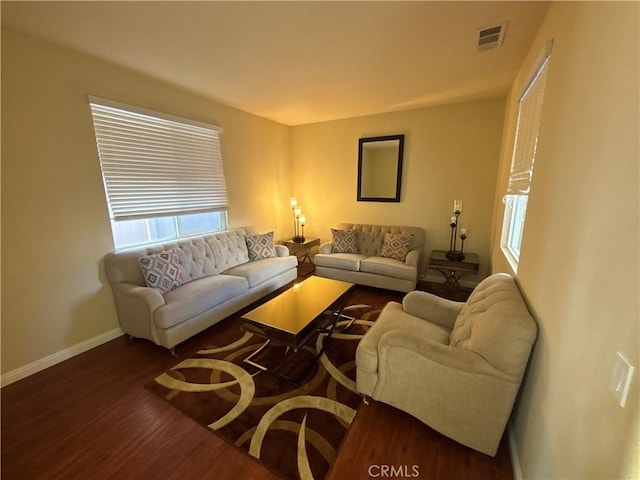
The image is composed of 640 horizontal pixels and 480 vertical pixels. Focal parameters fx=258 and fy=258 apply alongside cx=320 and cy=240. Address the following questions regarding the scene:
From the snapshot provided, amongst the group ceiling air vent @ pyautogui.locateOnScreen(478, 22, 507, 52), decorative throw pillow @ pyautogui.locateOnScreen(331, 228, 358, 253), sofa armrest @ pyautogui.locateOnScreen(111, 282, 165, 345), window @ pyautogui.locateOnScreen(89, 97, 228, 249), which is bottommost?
sofa armrest @ pyautogui.locateOnScreen(111, 282, 165, 345)

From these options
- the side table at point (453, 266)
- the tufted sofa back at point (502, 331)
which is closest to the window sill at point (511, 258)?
the tufted sofa back at point (502, 331)

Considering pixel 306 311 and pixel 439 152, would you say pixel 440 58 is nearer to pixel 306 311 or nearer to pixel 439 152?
pixel 439 152

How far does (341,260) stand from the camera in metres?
3.76

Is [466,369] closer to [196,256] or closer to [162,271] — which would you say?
[162,271]

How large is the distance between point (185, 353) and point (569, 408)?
2.59 meters

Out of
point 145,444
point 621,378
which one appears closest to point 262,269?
point 145,444

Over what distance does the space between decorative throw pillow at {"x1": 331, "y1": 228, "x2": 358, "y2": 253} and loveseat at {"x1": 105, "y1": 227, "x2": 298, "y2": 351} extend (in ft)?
3.33

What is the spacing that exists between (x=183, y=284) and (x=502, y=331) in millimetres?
2754

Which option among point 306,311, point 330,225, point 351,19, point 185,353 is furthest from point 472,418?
point 330,225

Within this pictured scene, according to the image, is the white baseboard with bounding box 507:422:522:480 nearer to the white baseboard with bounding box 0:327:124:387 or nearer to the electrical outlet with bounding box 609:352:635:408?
the electrical outlet with bounding box 609:352:635:408

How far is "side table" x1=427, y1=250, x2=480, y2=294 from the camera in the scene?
10.5 feet

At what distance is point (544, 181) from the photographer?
1.41 meters

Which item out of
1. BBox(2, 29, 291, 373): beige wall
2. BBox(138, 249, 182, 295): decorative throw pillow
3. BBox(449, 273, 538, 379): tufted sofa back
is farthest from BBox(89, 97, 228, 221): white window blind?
BBox(449, 273, 538, 379): tufted sofa back

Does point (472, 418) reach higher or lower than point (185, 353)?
higher
